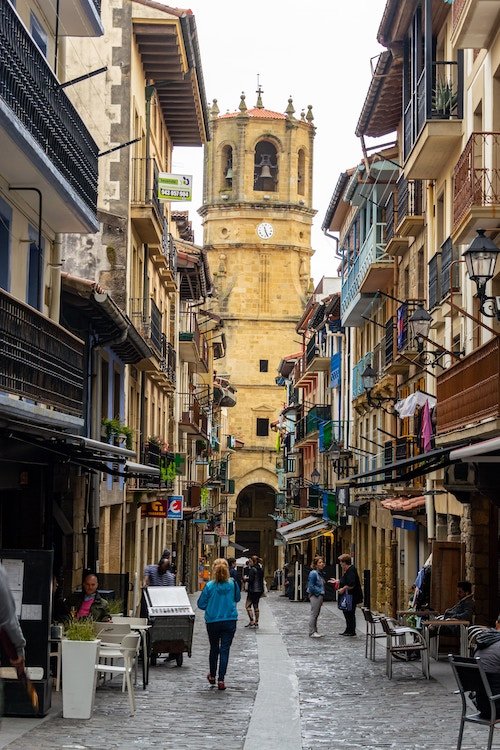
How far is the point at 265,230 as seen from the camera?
308 ft

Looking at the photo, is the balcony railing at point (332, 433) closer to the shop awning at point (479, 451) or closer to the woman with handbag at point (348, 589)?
the woman with handbag at point (348, 589)

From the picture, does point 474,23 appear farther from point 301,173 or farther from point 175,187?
point 301,173

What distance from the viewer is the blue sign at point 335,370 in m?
53.1

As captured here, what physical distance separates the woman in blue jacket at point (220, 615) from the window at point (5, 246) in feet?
14.6

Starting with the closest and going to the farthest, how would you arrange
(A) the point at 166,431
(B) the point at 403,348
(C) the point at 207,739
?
(C) the point at 207,739 → (B) the point at 403,348 → (A) the point at 166,431

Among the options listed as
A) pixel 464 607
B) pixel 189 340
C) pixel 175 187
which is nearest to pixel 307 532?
pixel 189 340

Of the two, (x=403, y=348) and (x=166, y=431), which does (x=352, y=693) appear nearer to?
(x=403, y=348)

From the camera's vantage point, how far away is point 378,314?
39.9 meters

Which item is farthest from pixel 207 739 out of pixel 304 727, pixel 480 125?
pixel 480 125

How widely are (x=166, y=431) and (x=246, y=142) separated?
2103 inches

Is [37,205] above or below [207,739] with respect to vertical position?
above

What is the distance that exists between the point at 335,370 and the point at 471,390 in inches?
1476

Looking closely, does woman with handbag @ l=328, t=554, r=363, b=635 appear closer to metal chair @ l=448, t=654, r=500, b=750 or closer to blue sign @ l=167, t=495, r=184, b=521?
blue sign @ l=167, t=495, r=184, b=521

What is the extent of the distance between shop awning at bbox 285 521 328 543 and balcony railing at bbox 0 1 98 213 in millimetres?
34755
